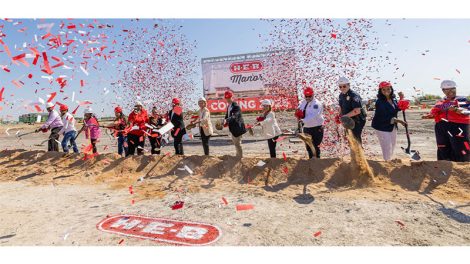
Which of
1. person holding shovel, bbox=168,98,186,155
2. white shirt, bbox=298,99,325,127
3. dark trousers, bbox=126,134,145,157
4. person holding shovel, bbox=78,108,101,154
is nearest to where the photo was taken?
white shirt, bbox=298,99,325,127

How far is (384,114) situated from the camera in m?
5.98

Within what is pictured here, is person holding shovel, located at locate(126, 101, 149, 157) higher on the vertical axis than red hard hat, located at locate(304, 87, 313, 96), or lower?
lower

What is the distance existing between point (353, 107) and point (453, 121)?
1658 millimetres

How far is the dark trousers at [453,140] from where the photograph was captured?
5621 mm

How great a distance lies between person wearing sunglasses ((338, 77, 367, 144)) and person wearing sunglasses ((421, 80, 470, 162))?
4.24 ft

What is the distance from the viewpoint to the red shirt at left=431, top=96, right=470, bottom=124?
5582 millimetres

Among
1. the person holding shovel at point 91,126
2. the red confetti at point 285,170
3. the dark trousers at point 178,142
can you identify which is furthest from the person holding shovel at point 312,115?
the person holding shovel at point 91,126

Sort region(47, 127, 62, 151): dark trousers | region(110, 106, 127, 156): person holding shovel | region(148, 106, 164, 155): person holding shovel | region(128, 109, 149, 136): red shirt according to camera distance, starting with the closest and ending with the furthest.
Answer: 1. region(128, 109, 149, 136): red shirt
2. region(148, 106, 164, 155): person holding shovel
3. region(110, 106, 127, 156): person holding shovel
4. region(47, 127, 62, 151): dark trousers

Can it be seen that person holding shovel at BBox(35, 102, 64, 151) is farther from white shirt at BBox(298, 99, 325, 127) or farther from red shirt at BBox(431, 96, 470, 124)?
red shirt at BBox(431, 96, 470, 124)

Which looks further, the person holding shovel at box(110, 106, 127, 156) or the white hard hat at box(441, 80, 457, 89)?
the person holding shovel at box(110, 106, 127, 156)

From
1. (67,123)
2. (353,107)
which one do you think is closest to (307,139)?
(353,107)

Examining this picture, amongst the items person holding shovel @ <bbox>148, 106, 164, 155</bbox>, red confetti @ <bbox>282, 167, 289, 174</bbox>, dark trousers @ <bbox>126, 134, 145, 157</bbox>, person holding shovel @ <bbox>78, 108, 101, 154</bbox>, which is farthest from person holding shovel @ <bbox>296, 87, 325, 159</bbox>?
person holding shovel @ <bbox>78, 108, 101, 154</bbox>

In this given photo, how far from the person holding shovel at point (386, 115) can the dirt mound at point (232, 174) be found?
50cm

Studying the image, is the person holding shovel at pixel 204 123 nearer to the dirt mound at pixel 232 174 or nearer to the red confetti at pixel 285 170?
the dirt mound at pixel 232 174
